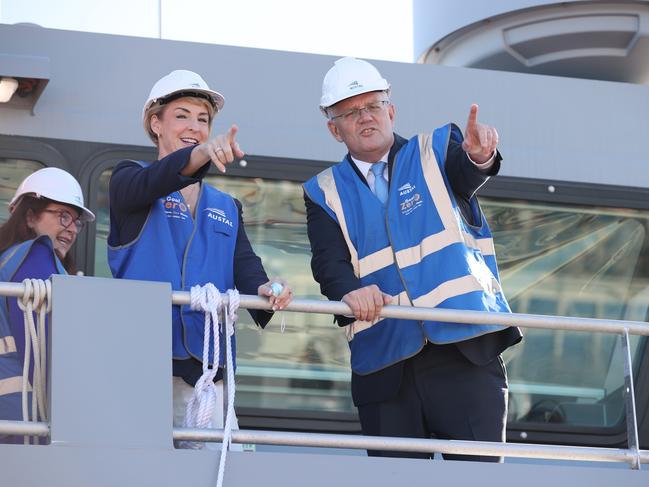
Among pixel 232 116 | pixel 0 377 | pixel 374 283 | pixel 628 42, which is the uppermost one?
pixel 628 42

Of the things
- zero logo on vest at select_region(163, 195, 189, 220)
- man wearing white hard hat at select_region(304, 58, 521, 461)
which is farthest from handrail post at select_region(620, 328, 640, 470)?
zero logo on vest at select_region(163, 195, 189, 220)

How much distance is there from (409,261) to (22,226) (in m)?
1.45

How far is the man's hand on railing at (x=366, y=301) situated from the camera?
423 centimetres

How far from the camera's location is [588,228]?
23.1ft

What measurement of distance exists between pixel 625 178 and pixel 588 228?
342mm

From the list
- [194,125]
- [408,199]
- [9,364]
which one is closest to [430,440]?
[408,199]

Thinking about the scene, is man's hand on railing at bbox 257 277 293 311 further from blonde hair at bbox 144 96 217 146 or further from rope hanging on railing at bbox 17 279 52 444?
blonde hair at bbox 144 96 217 146

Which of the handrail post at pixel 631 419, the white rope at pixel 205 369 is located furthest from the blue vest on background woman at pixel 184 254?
the handrail post at pixel 631 419

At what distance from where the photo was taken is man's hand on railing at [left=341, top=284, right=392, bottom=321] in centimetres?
423

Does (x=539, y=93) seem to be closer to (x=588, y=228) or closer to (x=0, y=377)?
(x=588, y=228)

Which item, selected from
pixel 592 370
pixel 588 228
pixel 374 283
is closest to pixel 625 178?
pixel 588 228

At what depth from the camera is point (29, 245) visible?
4.58m

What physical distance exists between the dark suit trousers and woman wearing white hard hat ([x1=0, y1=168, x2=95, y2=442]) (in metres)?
1.19

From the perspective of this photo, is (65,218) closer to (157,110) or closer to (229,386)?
(157,110)
